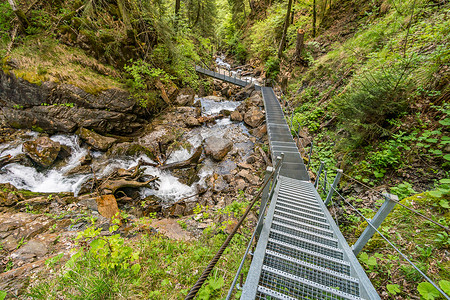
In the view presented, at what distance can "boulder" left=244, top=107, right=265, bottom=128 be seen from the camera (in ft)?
34.2

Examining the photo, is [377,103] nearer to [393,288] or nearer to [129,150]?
[393,288]

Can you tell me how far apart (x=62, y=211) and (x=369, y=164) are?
26.4 ft

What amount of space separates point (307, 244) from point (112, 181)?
6203 mm

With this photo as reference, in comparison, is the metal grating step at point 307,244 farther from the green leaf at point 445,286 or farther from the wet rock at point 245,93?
the wet rock at point 245,93

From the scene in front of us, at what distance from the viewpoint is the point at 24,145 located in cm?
606

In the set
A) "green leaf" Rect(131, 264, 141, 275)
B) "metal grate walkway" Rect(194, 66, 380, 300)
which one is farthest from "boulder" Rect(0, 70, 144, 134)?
"metal grate walkway" Rect(194, 66, 380, 300)

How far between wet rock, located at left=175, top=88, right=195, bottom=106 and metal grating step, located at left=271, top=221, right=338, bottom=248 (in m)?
10.3

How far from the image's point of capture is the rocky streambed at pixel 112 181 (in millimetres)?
3750

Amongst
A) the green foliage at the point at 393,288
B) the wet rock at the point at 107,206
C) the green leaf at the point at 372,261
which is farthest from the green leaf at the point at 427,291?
the wet rock at the point at 107,206

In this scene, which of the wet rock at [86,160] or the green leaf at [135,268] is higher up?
the wet rock at [86,160]

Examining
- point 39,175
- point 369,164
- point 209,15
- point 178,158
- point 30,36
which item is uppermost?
Result: point 209,15

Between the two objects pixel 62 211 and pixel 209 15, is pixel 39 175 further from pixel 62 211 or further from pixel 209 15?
pixel 209 15

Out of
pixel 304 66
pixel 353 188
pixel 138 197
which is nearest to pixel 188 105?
pixel 138 197

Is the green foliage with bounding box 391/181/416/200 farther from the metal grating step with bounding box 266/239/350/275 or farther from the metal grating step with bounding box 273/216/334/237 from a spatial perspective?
the metal grating step with bounding box 266/239/350/275
